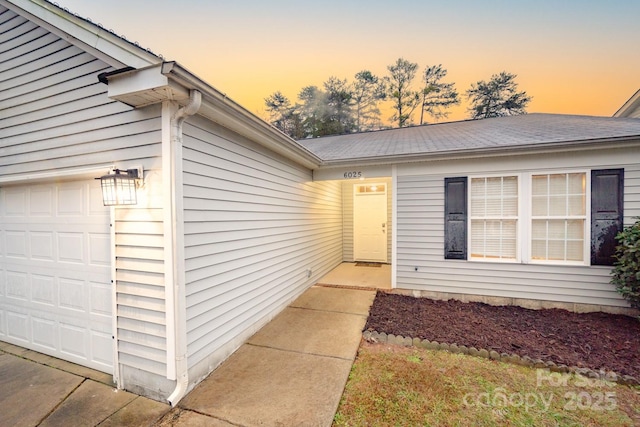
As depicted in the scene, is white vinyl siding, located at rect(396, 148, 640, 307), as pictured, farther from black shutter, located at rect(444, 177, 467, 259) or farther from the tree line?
the tree line

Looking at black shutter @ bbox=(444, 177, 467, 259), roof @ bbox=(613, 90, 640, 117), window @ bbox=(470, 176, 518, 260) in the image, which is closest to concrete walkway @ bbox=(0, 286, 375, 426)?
black shutter @ bbox=(444, 177, 467, 259)

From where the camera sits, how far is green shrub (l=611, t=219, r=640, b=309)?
3.48 meters

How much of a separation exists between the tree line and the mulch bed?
1369cm

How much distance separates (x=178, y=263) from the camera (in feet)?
7.18

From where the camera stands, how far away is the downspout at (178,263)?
2150mm

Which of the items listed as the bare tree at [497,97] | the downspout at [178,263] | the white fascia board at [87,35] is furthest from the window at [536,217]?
the bare tree at [497,97]

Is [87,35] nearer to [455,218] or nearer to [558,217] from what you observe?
[455,218]

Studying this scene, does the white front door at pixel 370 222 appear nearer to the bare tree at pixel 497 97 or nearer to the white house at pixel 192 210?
the white house at pixel 192 210

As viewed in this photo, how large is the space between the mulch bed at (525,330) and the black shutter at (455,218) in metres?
0.98

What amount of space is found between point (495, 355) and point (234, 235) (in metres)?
3.43

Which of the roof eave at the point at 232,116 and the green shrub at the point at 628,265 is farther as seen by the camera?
the green shrub at the point at 628,265

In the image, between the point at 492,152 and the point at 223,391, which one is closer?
the point at 223,391

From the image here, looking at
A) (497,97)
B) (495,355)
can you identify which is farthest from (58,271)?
(497,97)

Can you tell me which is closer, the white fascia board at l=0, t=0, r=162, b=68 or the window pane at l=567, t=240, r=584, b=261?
the white fascia board at l=0, t=0, r=162, b=68
